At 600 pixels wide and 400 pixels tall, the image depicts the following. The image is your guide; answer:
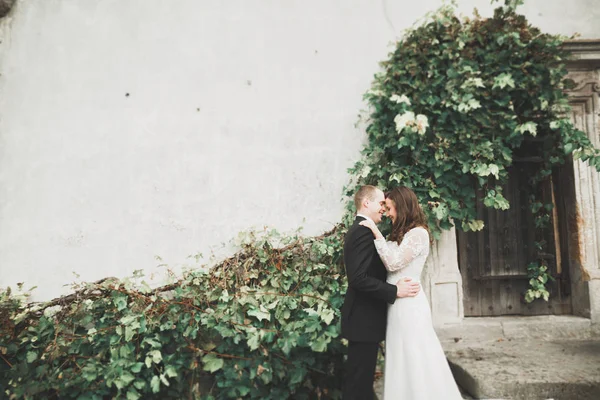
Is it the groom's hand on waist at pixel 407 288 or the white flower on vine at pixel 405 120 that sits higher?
the white flower on vine at pixel 405 120

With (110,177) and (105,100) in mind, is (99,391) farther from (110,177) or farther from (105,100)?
(105,100)

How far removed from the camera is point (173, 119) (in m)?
4.07

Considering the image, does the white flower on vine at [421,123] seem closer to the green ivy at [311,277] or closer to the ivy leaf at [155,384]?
the green ivy at [311,277]

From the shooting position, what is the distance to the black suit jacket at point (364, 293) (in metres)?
2.55

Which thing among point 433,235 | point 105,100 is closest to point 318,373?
point 433,235

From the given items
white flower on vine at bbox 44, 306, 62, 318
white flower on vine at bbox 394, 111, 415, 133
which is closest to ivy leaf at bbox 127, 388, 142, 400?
white flower on vine at bbox 44, 306, 62, 318

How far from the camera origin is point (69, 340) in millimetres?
3369

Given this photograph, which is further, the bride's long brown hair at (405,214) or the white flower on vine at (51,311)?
the white flower on vine at (51,311)

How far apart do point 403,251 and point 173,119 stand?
2745 mm

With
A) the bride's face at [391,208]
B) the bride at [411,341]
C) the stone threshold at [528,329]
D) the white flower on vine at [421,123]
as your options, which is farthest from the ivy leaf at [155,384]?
the white flower on vine at [421,123]

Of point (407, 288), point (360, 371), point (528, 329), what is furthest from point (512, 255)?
point (360, 371)

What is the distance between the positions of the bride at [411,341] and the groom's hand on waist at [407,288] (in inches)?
1.7

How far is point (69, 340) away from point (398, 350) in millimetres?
2753

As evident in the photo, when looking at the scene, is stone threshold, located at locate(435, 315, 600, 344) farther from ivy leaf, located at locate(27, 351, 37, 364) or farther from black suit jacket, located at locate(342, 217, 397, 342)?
ivy leaf, located at locate(27, 351, 37, 364)
